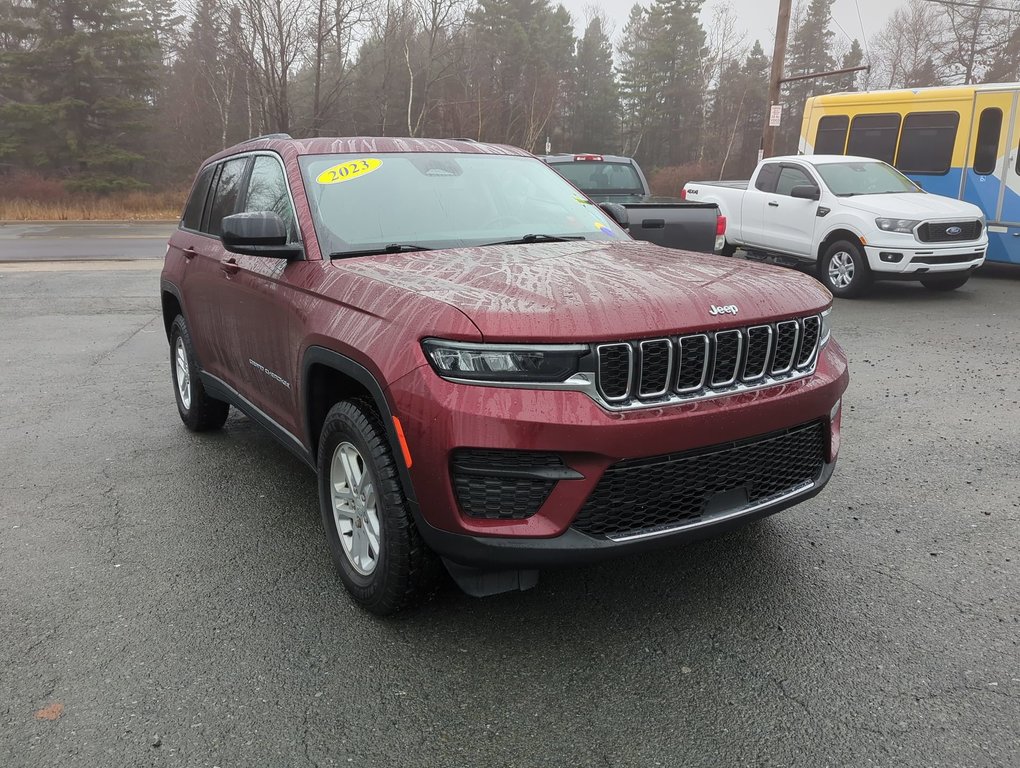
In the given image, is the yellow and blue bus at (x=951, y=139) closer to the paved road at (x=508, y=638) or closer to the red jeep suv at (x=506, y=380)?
the paved road at (x=508, y=638)

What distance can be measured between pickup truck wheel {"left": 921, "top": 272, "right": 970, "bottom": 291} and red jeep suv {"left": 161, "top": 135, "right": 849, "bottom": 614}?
8.99 m

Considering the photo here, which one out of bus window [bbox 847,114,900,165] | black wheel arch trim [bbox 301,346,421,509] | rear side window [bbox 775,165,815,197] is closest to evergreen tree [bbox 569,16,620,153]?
bus window [bbox 847,114,900,165]

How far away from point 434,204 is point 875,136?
1327 cm

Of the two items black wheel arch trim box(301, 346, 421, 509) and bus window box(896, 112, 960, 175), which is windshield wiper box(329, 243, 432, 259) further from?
bus window box(896, 112, 960, 175)

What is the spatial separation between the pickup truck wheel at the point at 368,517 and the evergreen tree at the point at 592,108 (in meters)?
57.2

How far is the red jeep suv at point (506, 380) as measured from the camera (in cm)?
251

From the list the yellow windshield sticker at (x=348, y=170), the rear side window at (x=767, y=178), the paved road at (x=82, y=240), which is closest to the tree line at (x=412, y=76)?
the paved road at (x=82, y=240)

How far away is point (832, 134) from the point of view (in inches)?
602

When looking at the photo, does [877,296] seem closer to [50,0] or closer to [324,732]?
[324,732]

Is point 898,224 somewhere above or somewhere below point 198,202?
below

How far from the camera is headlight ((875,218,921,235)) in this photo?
10352 mm

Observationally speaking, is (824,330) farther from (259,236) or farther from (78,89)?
(78,89)

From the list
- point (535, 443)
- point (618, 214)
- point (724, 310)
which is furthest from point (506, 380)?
point (618, 214)

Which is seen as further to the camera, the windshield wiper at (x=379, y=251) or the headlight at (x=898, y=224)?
the headlight at (x=898, y=224)
